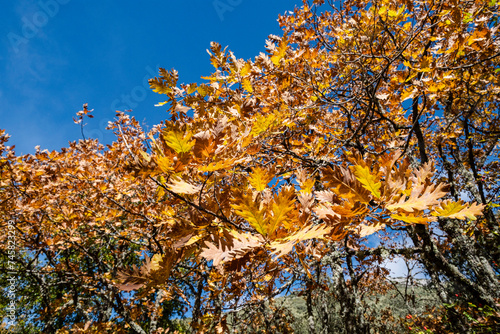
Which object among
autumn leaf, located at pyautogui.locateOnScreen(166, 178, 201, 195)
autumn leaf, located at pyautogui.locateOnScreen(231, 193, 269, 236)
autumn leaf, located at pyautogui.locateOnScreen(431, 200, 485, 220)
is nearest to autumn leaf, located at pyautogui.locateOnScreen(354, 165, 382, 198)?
autumn leaf, located at pyautogui.locateOnScreen(431, 200, 485, 220)

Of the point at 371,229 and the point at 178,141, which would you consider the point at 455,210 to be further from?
the point at 178,141

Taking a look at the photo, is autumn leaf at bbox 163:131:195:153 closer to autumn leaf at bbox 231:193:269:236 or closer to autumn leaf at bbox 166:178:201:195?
autumn leaf at bbox 166:178:201:195

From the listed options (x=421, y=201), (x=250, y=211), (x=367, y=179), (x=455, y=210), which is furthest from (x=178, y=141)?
(x=455, y=210)

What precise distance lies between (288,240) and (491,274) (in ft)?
15.4

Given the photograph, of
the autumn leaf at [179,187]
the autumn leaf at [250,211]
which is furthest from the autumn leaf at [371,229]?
the autumn leaf at [179,187]

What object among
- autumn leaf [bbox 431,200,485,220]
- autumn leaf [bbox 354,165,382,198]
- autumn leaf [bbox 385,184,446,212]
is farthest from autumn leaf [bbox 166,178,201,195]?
autumn leaf [bbox 431,200,485,220]

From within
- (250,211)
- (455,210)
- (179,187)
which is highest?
(179,187)

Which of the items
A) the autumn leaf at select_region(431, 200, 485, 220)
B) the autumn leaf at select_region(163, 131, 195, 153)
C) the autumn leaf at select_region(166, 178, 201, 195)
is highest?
the autumn leaf at select_region(163, 131, 195, 153)

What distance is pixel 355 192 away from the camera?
92 cm

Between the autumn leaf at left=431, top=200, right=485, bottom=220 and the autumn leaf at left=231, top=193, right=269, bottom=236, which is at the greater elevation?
the autumn leaf at left=231, top=193, right=269, bottom=236

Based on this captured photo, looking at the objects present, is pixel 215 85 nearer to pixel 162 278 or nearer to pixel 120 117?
pixel 162 278

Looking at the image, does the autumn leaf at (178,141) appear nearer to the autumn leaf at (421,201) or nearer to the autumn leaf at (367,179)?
the autumn leaf at (367,179)

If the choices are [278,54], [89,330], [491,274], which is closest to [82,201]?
[89,330]

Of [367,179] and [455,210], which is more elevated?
[367,179]
